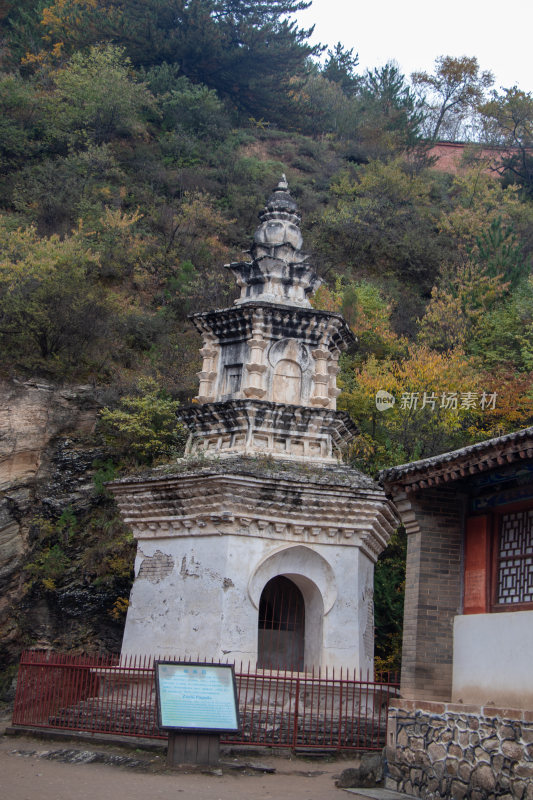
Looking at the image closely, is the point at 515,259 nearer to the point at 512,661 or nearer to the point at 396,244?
the point at 396,244

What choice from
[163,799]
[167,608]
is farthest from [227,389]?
[163,799]

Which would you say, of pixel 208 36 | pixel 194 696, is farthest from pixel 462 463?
pixel 208 36

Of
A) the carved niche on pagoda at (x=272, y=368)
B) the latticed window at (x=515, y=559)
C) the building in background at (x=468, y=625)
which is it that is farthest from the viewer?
the carved niche on pagoda at (x=272, y=368)

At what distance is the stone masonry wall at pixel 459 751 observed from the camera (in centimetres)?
903

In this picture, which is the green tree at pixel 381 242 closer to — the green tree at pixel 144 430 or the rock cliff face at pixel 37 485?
the green tree at pixel 144 430

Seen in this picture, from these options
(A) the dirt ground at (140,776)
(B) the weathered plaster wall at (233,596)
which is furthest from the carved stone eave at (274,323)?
(A) the dirt ground at (140,776)

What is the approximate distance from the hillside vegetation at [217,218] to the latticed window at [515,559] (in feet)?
33.3

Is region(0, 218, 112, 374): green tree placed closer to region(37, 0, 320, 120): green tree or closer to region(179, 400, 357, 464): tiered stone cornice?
region(179, 400, 357, 464): tiered stone cornice

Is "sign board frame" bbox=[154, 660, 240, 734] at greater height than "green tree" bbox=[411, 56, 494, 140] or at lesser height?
lesser

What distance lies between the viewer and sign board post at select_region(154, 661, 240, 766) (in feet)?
36.6

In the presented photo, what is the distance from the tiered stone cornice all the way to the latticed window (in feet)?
19.2

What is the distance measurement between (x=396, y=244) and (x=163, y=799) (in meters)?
28.6

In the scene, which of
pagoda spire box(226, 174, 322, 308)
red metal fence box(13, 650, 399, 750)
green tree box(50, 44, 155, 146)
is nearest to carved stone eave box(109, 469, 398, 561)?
red metal fence box(13, 650, 399, 750)

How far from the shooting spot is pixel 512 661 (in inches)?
383
